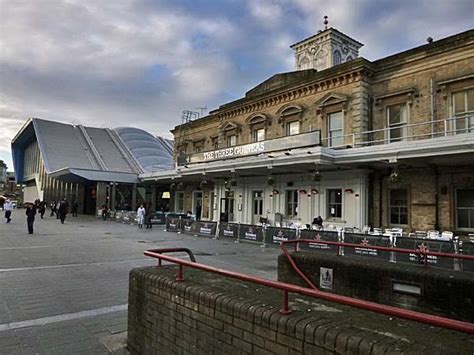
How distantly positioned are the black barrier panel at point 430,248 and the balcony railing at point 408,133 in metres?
5.82

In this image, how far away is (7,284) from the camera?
7.86 meters

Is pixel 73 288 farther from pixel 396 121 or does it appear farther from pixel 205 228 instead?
pixel 396 121

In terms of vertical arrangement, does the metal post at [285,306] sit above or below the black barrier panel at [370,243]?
above

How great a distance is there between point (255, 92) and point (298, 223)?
10.6m

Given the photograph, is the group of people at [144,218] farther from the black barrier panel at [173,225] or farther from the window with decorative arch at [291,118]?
the window with decorative arch at [291,118]

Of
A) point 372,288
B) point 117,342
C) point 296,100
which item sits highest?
point 296,100

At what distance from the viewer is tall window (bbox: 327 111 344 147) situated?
19.9 m

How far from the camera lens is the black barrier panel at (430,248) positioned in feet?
33.4

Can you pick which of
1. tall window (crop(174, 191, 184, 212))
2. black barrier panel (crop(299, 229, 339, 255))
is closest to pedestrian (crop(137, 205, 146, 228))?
tall window (crop(174, 191, 184, 212))

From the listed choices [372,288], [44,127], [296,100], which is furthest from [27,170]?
[372,288]

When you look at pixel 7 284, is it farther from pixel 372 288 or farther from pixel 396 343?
pixel 396 343

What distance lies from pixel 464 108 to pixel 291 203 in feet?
32.8

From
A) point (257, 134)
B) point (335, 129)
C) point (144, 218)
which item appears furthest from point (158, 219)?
point (335, 129)

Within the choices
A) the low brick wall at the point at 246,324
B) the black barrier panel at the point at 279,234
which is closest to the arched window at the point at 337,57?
the black barrier panel at the point at 279,234
